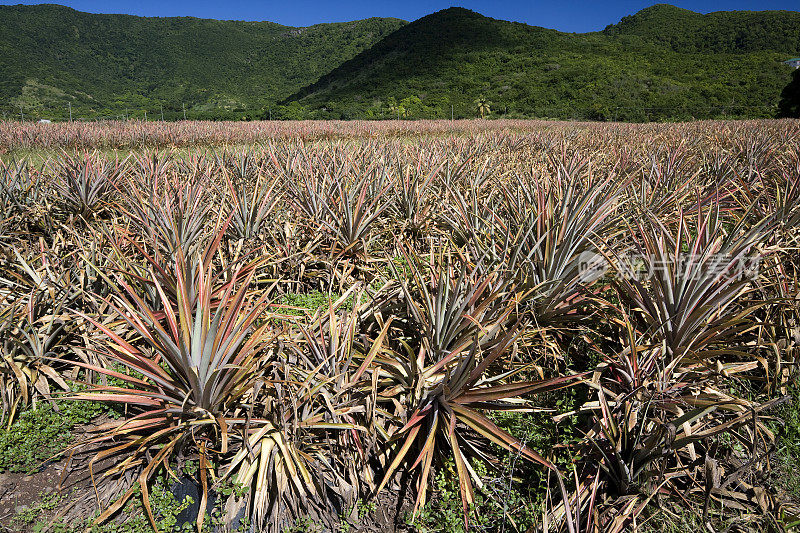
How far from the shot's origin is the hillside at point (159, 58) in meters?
51.7

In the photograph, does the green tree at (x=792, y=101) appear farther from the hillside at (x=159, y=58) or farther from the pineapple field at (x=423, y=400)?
the hillside at (x=159, y=58)

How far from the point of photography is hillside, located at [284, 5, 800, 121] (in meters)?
35.4

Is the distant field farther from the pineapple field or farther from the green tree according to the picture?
the green tree

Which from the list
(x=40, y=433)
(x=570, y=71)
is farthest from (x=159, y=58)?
(x=40, y=433)

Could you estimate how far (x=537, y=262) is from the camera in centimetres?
221

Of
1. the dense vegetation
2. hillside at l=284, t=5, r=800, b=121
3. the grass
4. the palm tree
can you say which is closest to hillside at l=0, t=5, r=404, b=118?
the dense vegetation

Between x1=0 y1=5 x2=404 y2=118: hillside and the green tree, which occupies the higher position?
x1=0 y1=5 x2=404 y2=118: hillside

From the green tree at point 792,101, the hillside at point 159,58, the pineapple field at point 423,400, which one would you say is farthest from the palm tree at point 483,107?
the pineapple field at point 423,400

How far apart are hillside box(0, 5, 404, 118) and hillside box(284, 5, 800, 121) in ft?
49.1

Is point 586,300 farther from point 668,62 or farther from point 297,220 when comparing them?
point 668,62

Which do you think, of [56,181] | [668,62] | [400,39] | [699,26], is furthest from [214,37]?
[56,181]

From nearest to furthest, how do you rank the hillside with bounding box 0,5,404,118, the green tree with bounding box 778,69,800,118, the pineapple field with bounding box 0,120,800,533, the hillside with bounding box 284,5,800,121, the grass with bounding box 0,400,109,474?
the pineapple field with bounding box 0,120,800,533 → the grass with bounding box 0,400,109,474 → the green tree with bounding box 778,69,800,118 → the hillside with bounding box 284,5,800,121 → the hillside with bounding box 0,5,404,118

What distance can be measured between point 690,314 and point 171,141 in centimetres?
1230

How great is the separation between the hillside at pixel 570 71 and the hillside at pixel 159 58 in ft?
49.1
